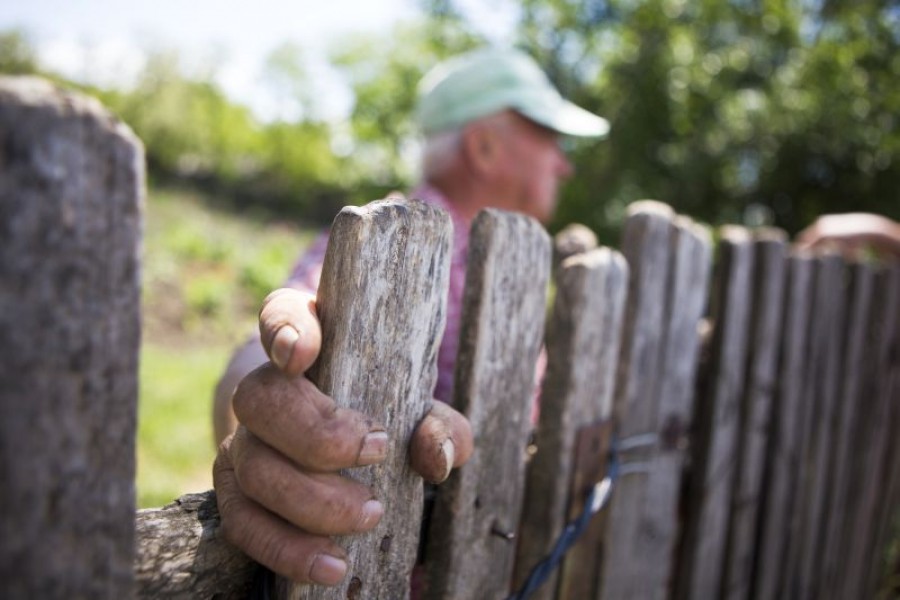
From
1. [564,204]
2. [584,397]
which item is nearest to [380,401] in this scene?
[584,397]

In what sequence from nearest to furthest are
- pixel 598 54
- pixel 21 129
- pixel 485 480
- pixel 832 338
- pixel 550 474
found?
pixel 21 129
pixel 485 480
pixel 550 474
pixel 832 338
pixel 598 54

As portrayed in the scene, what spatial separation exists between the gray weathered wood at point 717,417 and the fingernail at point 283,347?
1.57 meters

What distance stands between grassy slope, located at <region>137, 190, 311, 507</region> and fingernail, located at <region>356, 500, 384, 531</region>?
245cm

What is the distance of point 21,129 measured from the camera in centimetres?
59

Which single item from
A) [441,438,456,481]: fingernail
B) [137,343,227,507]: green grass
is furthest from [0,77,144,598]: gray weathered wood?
[137,343,227,507]: green grass

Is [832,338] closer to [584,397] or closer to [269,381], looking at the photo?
[584,397]

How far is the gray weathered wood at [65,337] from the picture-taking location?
60 centimetres

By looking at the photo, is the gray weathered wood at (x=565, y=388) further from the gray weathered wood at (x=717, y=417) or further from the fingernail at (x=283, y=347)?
the fingernail at (x=283, y=347)

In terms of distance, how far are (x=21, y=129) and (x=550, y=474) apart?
1172mm

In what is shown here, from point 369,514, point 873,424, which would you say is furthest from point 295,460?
point 873,424

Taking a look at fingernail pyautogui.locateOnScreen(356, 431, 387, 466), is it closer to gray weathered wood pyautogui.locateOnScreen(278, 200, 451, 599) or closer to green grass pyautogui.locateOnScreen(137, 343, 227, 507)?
gray weathered wood pyautogui.locateOnScreen(278, 200, 451, 599)

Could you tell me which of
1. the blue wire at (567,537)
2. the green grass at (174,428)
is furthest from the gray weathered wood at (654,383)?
the green grass at (174,428)

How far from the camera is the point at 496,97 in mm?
2141

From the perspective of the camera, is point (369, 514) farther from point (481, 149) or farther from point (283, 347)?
point (481, 149)
